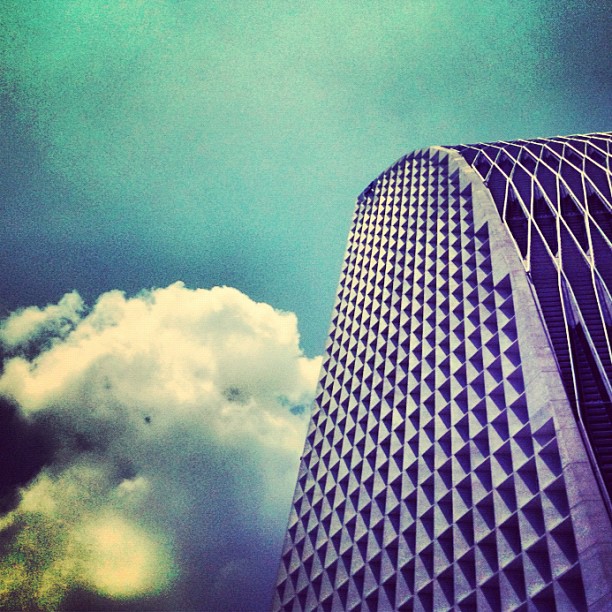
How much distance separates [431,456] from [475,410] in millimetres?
2841

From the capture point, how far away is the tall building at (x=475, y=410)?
15.9 metres

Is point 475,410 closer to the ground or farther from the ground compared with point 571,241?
closer to the ground

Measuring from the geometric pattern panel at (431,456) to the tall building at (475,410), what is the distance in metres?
0.07

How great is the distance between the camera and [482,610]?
16234 millimetres


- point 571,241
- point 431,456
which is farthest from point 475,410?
point 571,241

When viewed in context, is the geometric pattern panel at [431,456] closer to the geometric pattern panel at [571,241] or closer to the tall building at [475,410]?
the tall building at [475,410]

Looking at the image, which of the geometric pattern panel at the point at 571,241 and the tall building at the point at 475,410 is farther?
the geometric pattern panel at the point at 571,241

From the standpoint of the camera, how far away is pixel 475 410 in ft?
71.9

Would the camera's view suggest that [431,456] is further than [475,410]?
Yes

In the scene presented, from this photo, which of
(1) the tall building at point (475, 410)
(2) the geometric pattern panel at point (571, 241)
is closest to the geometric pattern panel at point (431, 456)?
(1) the tall building at point (475, 410)

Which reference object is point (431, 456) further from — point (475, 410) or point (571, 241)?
point (571, 241)

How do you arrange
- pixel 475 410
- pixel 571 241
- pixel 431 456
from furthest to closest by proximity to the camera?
pixel 571 241, pixel 431 456, pixel 475 410

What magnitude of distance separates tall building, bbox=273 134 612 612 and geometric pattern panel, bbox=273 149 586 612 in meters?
0.07

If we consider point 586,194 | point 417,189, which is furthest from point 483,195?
point 417,189
